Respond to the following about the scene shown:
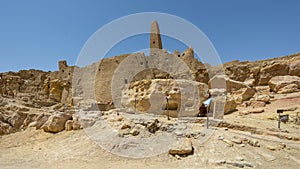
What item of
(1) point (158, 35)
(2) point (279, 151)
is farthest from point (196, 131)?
(1) point (158, 35)

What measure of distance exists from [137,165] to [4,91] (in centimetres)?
3406

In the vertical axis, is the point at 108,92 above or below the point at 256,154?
above

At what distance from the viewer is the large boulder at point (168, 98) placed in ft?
31.3

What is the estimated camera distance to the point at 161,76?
2264cm

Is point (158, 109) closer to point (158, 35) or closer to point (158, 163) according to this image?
point (158, 163)

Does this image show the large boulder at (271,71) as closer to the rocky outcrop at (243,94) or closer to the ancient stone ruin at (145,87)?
the ancient stone ruin at (145,87)

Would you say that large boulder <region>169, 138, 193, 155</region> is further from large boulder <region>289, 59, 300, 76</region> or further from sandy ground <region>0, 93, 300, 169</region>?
large boulder <region>289, 59, 300, 76</region>

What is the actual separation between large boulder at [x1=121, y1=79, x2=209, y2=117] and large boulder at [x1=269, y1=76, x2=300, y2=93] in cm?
991

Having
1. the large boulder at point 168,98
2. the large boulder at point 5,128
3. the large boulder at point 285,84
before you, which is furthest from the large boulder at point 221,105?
the large boulder at point 5,128

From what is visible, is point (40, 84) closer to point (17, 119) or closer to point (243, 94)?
point (17, 119)

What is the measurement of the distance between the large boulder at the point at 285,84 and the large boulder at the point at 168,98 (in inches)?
390

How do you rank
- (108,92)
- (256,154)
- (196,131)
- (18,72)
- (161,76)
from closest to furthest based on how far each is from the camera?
(256,154), (196,131), (161,76), (108,92), (18,72)

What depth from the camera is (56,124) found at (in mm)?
8328

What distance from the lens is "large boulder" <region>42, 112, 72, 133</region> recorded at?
27.2ft
